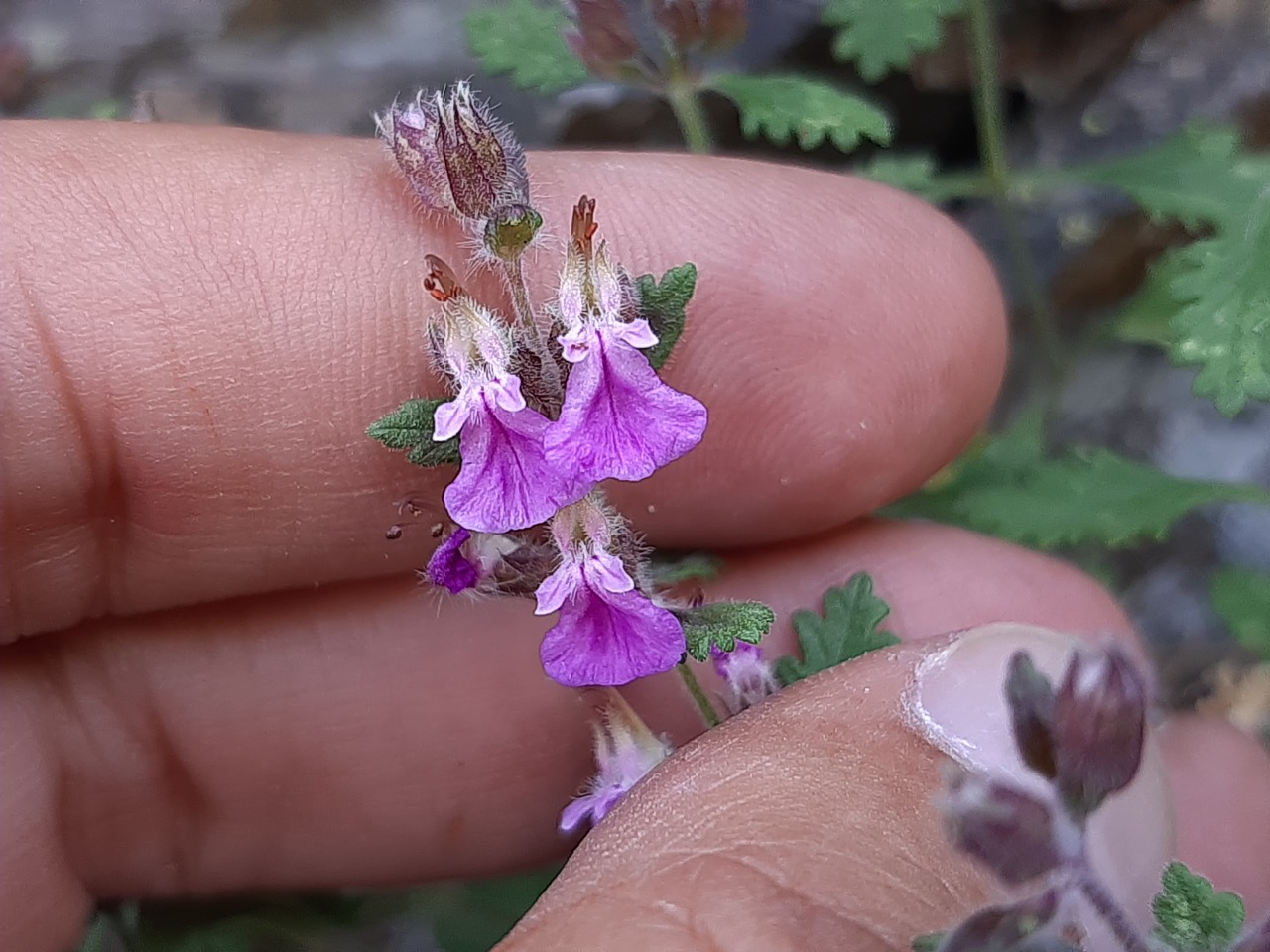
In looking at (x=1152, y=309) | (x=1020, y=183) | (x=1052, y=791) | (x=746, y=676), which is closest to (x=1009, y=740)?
(x=1052, y=791)

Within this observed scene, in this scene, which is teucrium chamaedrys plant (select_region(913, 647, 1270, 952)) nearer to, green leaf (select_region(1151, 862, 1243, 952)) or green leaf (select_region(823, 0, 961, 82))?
green leaf (select_region(1151, 862, 1243, 952))

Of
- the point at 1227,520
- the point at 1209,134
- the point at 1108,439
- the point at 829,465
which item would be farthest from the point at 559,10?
the point at 1227,520

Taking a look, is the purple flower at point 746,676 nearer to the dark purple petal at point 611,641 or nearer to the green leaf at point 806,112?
the dark purple petal at point 611,641

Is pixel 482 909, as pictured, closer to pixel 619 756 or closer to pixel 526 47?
pixel 619 756

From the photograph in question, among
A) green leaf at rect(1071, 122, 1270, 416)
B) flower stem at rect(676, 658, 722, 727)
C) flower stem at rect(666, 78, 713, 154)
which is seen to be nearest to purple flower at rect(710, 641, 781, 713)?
flower stem at rect(676, 658, 722, 727)

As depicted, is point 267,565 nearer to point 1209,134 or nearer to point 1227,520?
point 1209,134

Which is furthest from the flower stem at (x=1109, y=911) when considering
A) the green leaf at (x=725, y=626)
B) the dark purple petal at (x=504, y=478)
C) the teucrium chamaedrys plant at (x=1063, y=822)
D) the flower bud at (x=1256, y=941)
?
the dark purple petal at (x=504, y=478)
